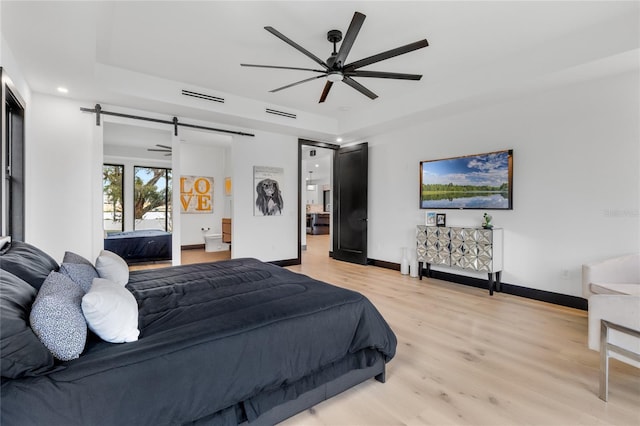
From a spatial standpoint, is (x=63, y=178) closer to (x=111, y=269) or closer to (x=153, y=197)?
(x=153, y=197)

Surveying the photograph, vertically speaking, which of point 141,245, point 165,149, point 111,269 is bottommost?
point 141,245

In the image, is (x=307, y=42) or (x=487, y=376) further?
(x=307, y=42)

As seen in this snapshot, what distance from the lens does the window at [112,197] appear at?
465cm

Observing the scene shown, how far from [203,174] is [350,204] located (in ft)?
10.8

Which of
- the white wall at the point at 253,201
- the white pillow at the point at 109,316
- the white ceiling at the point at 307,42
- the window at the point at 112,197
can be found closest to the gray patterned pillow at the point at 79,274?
the white pillow at the point at 109,316

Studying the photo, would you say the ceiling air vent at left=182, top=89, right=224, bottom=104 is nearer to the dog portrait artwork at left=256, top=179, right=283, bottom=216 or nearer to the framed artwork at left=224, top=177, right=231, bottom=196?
the dog portrait artwork at left=256, top=179, right=283, bottom=216

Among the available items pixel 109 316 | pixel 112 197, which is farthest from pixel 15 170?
pixel 109 316

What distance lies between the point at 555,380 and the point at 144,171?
567cm

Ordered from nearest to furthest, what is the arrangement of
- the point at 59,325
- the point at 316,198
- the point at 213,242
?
the point at 59,325 < the point at 213,242 < the point at 316,198

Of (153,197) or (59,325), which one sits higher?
(153,197)

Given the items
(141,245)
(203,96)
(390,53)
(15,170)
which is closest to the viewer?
(390,53)

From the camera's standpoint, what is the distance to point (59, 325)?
129cm

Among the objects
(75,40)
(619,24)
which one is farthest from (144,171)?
(619,24)

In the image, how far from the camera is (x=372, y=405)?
198 centimetres
